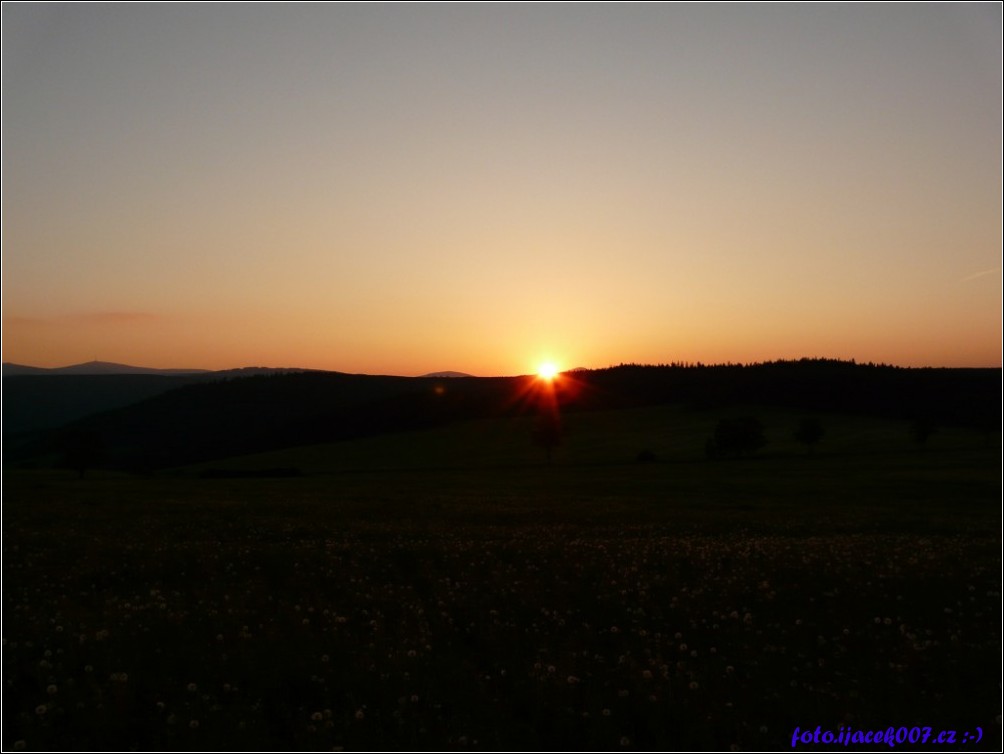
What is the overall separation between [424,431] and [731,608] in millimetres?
130691

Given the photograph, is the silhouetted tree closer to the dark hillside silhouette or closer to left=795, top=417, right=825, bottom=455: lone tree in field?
left=795, top=417, right=825, bottom=455: lone tree in field

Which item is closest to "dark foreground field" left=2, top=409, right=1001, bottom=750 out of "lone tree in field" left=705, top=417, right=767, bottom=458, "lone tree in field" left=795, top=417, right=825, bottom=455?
"lone tree in field" left=705, top=417, right=767, bottom=458

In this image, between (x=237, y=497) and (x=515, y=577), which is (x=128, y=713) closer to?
(x=515, y=577)

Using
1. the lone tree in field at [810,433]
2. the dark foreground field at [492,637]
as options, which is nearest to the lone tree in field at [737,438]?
the lone tree in field at [810,433]

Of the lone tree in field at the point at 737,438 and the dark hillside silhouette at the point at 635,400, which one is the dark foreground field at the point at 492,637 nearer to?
the lone tree in field at the point at 737,438

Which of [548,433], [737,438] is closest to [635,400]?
[548,433]

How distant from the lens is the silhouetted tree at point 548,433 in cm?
10019

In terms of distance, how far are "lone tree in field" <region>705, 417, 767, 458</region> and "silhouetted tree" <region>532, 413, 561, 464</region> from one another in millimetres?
19131

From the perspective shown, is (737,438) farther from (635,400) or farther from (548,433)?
(635,400)

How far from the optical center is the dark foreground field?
10391mm

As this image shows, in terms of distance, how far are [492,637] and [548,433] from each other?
285 feet

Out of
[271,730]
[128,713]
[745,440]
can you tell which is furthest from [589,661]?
[745,440]

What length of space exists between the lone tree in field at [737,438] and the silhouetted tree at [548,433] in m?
19.1

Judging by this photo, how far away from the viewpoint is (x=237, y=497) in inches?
1773
